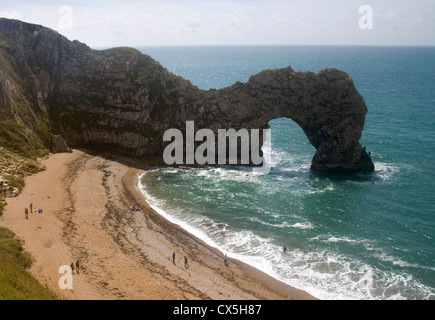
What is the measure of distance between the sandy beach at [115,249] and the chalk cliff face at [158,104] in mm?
15988

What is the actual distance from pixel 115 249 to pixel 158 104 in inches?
1546

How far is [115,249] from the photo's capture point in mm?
42281

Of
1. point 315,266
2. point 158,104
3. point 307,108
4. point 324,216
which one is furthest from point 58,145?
point 315,266

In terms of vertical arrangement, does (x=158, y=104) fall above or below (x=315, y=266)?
above

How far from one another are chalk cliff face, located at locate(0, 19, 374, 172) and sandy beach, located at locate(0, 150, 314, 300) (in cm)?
1599

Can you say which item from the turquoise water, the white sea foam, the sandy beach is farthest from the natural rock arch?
the white sea foam

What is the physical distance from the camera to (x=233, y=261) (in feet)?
137

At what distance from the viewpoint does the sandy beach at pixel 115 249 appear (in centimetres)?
3538

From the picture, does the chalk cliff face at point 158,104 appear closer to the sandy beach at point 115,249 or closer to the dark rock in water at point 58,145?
the dark rock in water at point 58,145

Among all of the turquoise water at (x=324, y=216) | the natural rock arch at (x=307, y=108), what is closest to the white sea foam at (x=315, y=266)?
the turquoise water at (x=324, y=216)

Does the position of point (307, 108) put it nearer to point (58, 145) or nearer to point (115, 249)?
point (115, 249)

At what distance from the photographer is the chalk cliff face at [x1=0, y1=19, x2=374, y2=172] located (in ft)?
237

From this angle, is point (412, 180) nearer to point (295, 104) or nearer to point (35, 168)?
point (295, 104)

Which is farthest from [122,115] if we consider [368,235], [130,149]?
[368,235]
